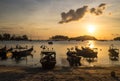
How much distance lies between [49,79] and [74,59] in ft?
75.4

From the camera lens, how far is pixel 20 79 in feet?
89.7

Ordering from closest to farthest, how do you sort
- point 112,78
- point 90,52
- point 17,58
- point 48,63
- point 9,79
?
point 9,79, point 112,78, point 48,63, point 17,58, point 90,52

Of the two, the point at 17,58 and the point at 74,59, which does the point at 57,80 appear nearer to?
the point at 74,59

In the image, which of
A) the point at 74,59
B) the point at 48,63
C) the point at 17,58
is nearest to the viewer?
the point at 48,63

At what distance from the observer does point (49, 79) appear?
27453 mm

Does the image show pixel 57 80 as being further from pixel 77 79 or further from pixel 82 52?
pixel 82 52

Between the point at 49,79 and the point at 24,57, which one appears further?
the point at 24,57

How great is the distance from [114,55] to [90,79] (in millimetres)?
53998

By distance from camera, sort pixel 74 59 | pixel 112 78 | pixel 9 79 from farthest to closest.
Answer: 1. pixel 74 59
2. pixel 112 78
3. pixel 9 79

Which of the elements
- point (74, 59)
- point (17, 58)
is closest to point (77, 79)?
point (74, 59)

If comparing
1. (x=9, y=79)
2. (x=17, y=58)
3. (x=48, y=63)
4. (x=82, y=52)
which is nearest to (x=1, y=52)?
(x=17, y=58)

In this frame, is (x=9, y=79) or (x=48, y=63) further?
(x=48, y=63)

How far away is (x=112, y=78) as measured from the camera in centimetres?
2891

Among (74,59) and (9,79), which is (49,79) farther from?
(74,59)
